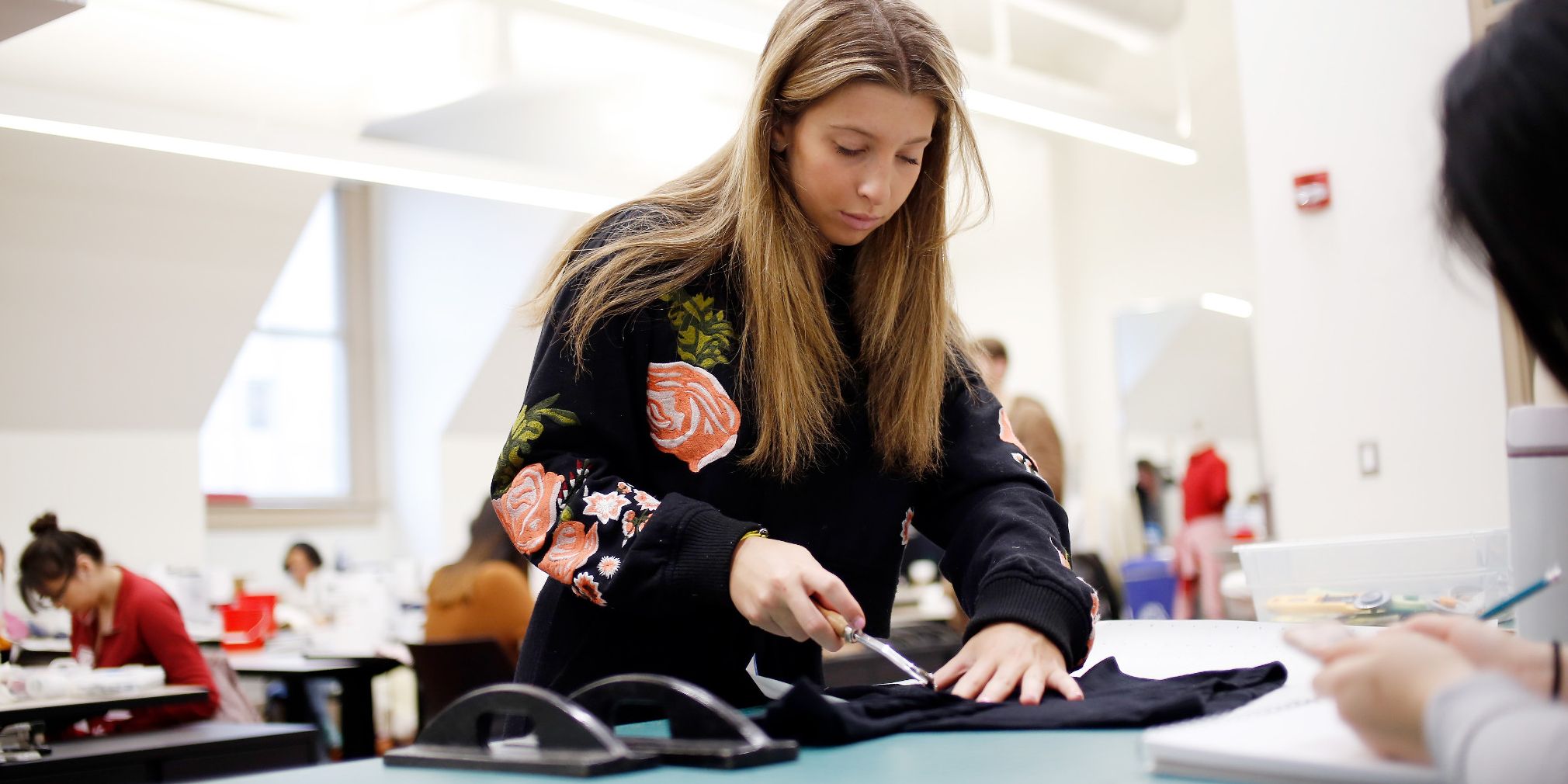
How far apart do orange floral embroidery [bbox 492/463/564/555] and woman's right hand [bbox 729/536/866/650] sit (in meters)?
0.18

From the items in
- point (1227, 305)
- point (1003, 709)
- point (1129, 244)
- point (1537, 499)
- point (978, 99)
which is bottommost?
point (1003, 709)

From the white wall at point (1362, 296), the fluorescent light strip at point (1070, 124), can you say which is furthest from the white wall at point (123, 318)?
the white wall at point (1362, 296)

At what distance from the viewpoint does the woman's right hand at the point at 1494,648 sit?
642 mm

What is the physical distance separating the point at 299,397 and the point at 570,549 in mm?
9095

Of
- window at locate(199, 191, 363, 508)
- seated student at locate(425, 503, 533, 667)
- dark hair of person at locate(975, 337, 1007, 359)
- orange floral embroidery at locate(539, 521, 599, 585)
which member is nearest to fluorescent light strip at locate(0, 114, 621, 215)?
seated student at locate(425, 503, 533, 667)

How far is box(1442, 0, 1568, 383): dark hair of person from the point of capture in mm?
633

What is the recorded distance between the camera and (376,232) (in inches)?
391

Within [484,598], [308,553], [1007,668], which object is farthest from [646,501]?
[308,553]

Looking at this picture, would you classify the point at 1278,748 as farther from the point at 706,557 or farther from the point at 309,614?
the point at 309,614

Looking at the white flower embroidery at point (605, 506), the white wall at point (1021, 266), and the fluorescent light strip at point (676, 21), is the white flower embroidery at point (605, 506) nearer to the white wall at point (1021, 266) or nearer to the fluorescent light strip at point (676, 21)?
the fluorescent light strip at point (676, 21)

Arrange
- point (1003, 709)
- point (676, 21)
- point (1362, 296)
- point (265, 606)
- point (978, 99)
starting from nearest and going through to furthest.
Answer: point (1003, 709)
point (1362, 296)
point (676, 21)
point (978, 99)
point (265, 606)

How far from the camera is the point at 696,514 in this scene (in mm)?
982

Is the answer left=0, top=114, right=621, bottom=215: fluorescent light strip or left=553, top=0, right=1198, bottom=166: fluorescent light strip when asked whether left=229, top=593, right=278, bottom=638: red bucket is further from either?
left=553, top=0, right=1198, bottom=166: fluorescent light strip

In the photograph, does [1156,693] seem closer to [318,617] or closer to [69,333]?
[318,617]
